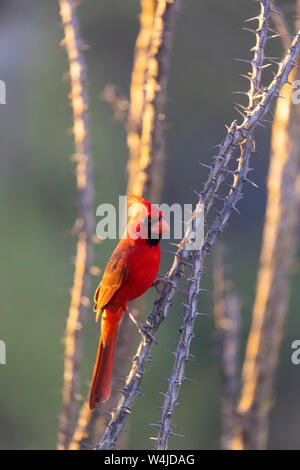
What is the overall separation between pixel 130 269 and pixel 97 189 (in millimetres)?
3638

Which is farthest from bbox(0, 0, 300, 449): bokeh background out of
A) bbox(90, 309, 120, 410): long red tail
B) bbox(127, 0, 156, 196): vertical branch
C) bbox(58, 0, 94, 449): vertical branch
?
bbox(90, 309, 120, 410): long red tail

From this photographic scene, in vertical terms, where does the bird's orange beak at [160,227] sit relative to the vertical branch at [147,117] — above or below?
below

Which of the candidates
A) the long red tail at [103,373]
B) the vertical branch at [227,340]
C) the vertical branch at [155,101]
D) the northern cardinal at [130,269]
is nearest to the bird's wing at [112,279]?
the northern cardinal at [130,269]

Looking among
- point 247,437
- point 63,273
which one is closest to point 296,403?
point 63,273

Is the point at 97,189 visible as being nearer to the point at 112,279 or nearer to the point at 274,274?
the point at 274,274

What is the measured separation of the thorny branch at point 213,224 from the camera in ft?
6.15

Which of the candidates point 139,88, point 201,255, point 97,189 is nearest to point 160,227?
point 201,255

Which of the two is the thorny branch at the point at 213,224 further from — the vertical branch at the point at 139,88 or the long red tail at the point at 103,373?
the vertical branch at the point at 139,88

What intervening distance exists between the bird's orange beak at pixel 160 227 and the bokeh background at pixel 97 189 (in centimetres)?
228

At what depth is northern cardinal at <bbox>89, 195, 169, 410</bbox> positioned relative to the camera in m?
2.24

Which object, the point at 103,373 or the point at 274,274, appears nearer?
the point at 103,373

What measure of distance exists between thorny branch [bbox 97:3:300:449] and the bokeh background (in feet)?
8.01

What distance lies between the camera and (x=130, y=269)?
2283mm
